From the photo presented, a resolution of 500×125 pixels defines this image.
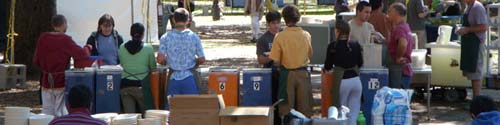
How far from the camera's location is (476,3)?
1457 cm

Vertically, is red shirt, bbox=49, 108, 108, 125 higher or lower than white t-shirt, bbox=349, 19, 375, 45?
lower

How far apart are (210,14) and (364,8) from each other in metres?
33.1

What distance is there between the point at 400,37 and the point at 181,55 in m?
2.55

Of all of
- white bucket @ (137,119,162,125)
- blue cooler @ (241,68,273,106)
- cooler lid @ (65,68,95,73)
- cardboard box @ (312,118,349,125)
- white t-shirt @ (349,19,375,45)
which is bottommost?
white bucket @ (137,119,162,125)

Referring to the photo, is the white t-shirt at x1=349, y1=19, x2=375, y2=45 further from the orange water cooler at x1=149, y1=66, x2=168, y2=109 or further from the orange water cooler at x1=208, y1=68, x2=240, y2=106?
the orange water cooler at x1=149, y1=66, x2=168, y2=109

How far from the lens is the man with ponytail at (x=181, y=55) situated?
38.9ft

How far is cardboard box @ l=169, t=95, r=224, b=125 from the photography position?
10.5m

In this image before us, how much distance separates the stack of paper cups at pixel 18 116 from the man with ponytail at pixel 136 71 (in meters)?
2.26

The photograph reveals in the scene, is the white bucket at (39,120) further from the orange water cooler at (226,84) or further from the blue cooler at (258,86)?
the blue cooler at (258,86)

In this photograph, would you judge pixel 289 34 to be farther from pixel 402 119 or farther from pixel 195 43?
pixel 402 119

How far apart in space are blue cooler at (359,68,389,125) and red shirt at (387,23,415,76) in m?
Answer: 0.69

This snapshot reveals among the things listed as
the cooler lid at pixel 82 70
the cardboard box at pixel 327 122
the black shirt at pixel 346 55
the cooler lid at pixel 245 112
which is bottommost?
the cardboard box at pixel 327 122

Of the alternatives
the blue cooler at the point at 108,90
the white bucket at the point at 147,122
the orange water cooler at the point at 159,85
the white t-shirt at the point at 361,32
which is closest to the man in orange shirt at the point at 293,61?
the white t-shirt at the point at 361,32

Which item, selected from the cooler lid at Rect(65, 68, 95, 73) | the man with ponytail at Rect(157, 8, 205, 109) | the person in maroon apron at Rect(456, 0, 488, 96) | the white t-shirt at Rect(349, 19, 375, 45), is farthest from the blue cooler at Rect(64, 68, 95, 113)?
the person in maroon apron at Rect(456, 0, 488, 96)
